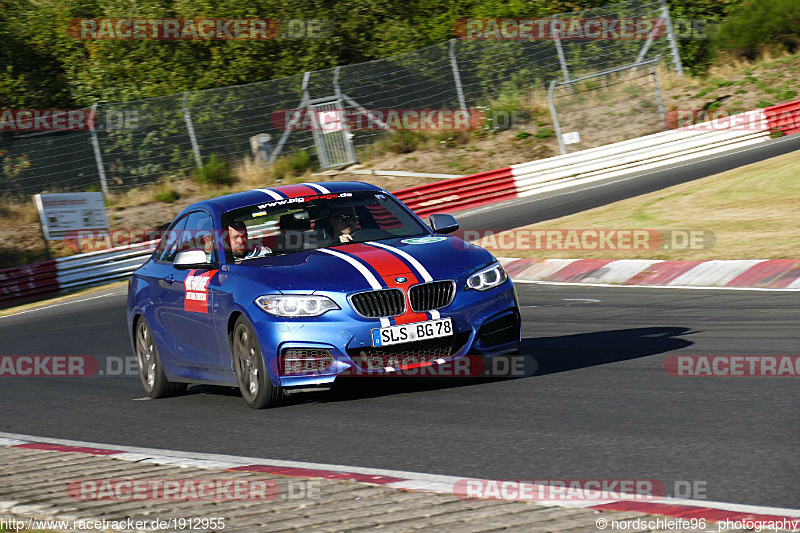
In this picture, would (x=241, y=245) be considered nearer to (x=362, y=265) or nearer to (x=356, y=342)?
(x=362, y=265)

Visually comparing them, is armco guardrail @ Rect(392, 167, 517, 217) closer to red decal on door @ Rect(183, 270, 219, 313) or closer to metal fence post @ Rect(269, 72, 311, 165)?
metal fence post @ Rect(269, 72, 311, 165)

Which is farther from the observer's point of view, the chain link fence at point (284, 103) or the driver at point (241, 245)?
the chain link fence at point (284, 103)

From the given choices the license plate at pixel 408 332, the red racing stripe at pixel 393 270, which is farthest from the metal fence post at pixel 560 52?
the license plate at pixel 408 332

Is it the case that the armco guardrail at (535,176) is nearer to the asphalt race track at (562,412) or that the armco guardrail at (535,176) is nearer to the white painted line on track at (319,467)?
the asphalt race track at (562,412)

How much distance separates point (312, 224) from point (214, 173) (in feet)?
68.8

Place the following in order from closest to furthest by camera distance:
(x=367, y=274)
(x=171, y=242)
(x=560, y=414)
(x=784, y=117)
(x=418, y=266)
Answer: (x=560, y=414) → (x=367, y=274) → (x=418, y=266) → (x=171, y=242) → (x=784, y=117)

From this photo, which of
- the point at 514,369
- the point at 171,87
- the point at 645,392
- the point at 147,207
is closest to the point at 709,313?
the point at 514,369

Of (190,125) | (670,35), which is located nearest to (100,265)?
(190,125)

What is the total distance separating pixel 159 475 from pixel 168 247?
403 cm

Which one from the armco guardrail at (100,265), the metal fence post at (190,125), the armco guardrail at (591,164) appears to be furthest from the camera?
the metal fence post at (190,125)

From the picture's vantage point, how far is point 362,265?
7.77 meters

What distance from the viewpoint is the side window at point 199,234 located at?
29.1 ft

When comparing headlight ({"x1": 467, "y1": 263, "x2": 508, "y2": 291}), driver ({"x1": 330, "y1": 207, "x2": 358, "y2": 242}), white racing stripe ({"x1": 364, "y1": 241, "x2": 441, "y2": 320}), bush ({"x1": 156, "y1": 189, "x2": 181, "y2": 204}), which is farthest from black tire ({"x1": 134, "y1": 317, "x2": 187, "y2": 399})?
bush ({"x1": 156, "y1": 189, "x2": 181, "y2": 204})

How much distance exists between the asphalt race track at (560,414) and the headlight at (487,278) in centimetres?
71
